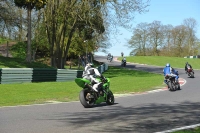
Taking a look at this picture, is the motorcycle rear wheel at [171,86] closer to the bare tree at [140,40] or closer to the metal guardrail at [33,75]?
the metal guardrail at [33,75]

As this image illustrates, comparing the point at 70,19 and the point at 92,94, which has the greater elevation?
the point at 70,19

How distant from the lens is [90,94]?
12.5 m

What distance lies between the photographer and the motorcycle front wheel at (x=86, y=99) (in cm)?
1210

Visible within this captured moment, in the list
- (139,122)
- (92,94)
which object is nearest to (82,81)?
(92,94)

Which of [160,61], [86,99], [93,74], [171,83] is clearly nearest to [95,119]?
[86,99]

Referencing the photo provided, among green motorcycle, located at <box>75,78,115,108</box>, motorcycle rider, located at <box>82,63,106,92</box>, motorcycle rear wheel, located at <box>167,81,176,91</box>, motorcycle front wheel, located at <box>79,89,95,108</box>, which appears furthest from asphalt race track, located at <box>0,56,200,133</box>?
motorcycle rear wheel, located at <box>167,81,176,91</box>

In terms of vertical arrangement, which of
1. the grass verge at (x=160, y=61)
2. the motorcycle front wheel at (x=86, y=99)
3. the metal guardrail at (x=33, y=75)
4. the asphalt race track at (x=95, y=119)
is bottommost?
the asphalt race track at (x=95, y=119)

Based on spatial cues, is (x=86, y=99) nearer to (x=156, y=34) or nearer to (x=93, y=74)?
(x=93, y=74)

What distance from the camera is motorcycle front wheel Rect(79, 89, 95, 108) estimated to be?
12102 millimetres

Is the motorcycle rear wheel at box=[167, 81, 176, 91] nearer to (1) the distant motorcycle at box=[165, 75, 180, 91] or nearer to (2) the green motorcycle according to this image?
(1) the distant motorcycle at box=[165, 75, 180, 91]

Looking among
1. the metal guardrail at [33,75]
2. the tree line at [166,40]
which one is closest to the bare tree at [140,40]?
the tree line at [166,40]

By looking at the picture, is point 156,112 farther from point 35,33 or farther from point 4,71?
point 35,33

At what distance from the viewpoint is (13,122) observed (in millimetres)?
8820

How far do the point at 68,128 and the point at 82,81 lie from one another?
424 cm
